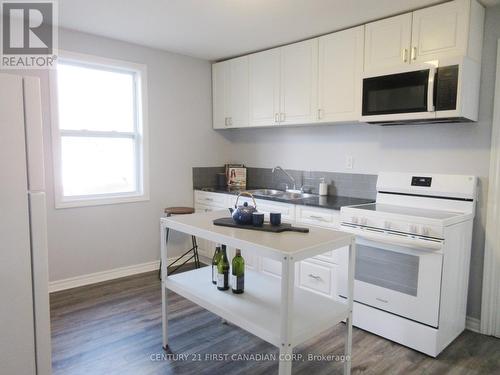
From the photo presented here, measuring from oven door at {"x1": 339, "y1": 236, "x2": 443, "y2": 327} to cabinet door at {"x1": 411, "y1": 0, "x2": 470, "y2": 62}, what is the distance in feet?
4.25

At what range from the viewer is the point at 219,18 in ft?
9.38

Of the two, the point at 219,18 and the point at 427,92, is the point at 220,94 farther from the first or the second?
the point at 427,92

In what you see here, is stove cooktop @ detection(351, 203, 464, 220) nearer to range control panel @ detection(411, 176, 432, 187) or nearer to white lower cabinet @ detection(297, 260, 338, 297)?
range control panel @ detection(411, 176, 432, 187)

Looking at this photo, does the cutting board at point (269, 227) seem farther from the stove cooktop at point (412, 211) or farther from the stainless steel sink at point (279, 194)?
the stainless steel sink at point (279, 194)

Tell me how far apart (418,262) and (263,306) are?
1.07 meters

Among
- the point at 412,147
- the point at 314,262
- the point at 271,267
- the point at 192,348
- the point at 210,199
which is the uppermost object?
the point at 412,147

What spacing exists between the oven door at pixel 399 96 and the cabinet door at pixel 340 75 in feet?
0.49

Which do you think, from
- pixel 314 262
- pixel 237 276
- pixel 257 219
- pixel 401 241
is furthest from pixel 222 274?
pixel 401 241

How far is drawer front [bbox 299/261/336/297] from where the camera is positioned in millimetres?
2812

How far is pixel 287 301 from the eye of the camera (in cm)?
154

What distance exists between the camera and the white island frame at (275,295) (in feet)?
5.11

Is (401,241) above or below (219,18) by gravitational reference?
below

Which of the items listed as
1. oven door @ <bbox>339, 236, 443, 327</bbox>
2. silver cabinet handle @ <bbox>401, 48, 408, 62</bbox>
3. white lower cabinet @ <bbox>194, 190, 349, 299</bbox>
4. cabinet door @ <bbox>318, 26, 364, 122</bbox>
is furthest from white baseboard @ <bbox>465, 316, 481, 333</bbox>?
silver cabinet handle @ <bbox>401, 48, 408, 62</bbox>

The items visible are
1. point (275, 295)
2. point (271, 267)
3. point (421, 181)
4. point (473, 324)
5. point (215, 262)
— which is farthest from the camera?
point (271, 267)
